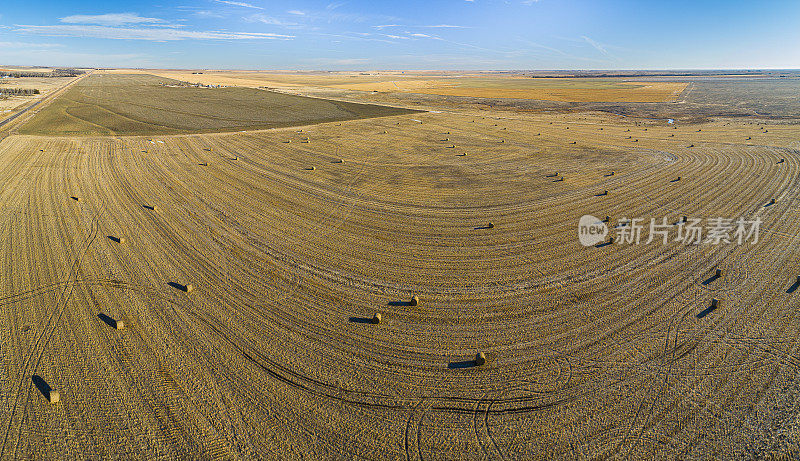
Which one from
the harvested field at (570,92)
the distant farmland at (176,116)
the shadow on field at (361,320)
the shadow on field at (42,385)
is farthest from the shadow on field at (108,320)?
the harvested field at (570,92)

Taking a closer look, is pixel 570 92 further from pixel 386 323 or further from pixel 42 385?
pixel 42 385

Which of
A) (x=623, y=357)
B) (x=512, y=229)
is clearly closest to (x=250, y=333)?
(x=623, y=357)

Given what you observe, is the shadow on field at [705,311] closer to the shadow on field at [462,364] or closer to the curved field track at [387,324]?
the curved field track at [387,324]

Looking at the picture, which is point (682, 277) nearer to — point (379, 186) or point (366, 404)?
point (366, 404)

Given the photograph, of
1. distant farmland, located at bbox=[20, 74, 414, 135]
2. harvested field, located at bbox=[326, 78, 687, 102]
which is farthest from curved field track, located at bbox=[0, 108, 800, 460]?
harvested field, located at bbox=[326, 78, 687, 102]

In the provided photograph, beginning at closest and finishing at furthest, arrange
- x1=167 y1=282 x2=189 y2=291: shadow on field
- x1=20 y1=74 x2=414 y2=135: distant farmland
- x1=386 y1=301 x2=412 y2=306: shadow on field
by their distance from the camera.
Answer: x1=386 y1=301 x2=412 y2=306: shadow on field → x1=167 y1=282 x2=189 y2=291: shadow on field → x1=20 y1=74 x2=414 y2=135: distant farmland

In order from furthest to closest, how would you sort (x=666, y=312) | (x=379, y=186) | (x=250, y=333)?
(x=379, y=186)
(x=666, y=312)
(x=250, y=333)

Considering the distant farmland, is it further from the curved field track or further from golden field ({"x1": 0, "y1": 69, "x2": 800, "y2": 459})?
golden field ({"x1": 0, "y1": 69, "x2": 800, "y2": 459})
